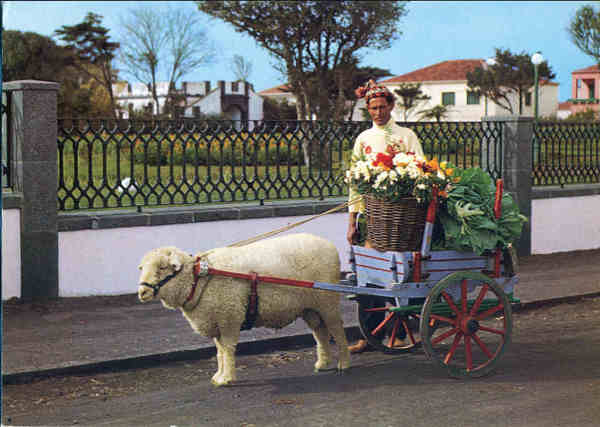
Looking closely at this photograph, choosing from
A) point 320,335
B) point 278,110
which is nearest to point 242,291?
point 320,335

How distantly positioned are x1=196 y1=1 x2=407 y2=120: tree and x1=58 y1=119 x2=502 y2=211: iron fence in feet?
63.5

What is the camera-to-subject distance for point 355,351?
726 centimetres

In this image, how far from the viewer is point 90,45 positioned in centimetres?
6556

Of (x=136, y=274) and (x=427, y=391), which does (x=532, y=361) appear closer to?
(x=427, y=391)

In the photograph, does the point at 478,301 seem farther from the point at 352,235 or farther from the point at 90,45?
the point at 90,45

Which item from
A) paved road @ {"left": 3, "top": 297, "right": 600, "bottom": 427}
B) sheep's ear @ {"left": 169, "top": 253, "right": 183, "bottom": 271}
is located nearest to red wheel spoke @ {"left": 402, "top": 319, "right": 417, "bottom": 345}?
paved road @ {"left": 3, "top": 297, "right": 600, "bottom": 427}

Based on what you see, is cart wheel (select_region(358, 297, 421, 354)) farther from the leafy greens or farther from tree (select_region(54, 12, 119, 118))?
tree (select_region(54, 12, 119, 118))

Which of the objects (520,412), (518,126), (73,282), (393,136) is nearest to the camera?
A: (520,412)

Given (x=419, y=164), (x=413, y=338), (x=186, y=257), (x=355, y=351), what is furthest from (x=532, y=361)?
(x=186, y=257)

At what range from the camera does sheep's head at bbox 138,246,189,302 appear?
5652mm

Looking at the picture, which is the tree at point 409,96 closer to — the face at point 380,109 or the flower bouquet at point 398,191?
the face at point 380,109

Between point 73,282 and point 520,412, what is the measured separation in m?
5.70

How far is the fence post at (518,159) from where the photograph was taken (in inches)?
517

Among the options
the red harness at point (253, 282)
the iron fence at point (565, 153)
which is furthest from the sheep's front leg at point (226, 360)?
the iron fence at point (565, 153)
